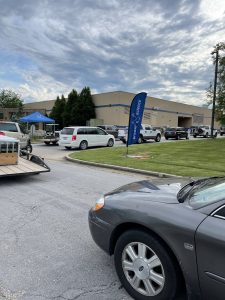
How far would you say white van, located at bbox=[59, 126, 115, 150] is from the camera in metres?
22.7

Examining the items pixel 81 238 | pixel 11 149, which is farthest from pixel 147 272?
pixel 11 149

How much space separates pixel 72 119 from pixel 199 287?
49.8m

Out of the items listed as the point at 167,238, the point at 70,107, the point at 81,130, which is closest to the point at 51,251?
the point at 167,238

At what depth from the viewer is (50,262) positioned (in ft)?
12.3

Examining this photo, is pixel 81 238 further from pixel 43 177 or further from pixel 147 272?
pixel 43 177

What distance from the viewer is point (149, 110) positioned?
5794 cm

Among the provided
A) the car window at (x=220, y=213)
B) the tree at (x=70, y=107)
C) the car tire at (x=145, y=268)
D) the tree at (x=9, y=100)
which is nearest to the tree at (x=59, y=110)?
the tree at (x=70, y=107)

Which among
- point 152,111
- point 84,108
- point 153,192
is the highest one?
point 152,111

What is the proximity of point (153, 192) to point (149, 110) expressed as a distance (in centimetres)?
5551

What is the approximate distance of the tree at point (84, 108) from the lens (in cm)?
A: 5128

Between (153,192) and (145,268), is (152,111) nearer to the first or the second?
(153,192)

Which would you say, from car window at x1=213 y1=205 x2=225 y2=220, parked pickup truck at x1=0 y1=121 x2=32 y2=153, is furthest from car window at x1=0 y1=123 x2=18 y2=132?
car window at x1=213 y1=205 x2=225 y2=220

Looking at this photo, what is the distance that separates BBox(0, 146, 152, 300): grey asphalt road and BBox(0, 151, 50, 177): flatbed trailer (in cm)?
61

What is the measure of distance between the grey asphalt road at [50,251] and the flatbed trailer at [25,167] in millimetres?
614
